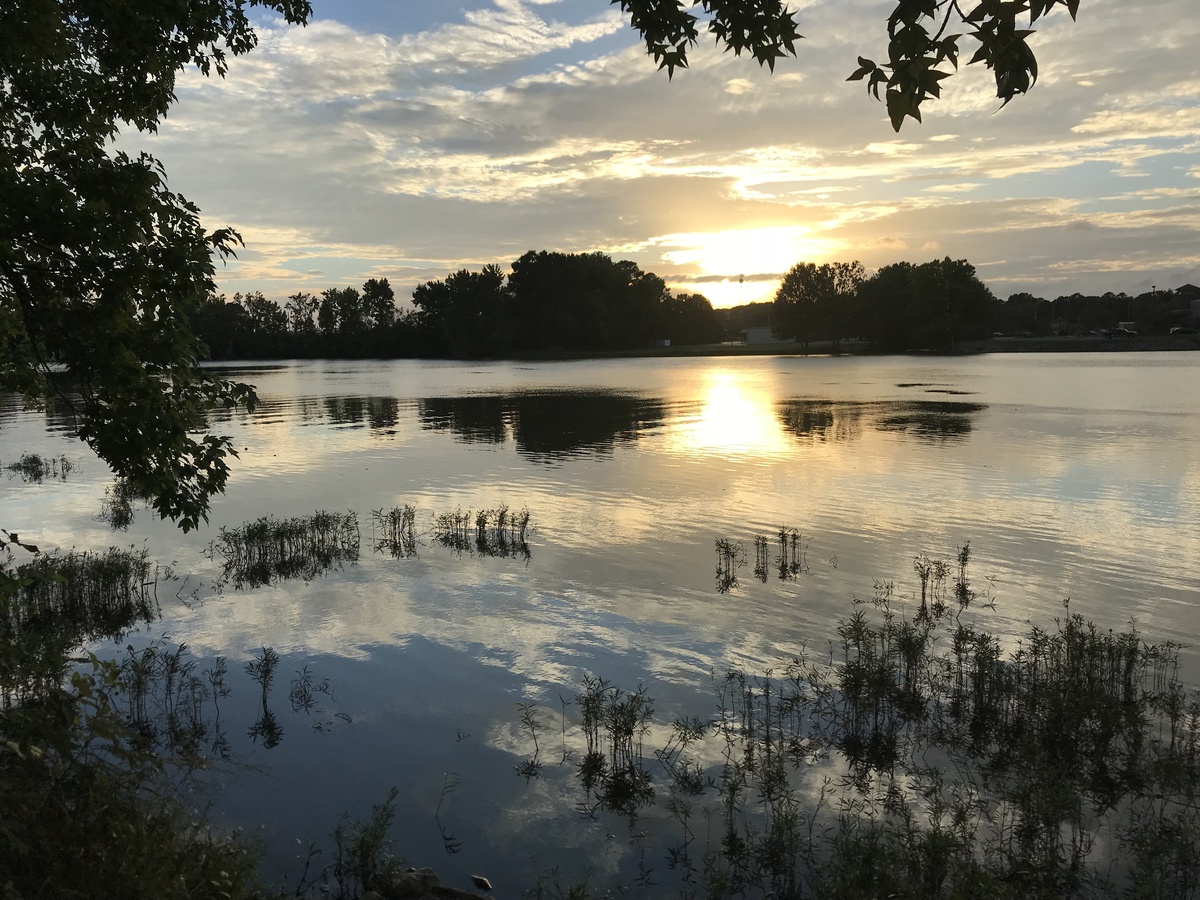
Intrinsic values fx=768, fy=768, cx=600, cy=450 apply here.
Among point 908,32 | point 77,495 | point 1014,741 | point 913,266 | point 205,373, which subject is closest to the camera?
point 908,32

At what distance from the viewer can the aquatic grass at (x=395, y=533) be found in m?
20.1

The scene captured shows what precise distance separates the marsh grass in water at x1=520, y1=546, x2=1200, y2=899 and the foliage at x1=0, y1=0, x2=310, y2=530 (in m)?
6.23

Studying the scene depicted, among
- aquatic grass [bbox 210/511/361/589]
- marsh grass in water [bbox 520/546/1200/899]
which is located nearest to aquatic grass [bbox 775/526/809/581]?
marsh grass in water [bbox 520/546/1200/899]

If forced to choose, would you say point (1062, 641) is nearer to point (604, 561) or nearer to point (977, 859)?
point (977, 859)

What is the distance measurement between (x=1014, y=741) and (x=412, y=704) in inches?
328

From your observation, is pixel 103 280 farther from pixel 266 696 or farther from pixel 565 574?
pixel 565 574

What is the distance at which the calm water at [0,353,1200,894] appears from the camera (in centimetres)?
954

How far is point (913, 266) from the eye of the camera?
632ft

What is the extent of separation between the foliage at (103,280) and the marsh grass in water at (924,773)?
6.23 m

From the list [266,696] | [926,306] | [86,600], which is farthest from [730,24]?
[926,306]

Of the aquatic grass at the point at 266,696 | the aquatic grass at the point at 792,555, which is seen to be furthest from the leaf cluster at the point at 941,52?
the aquatic grass at the point at 792,555

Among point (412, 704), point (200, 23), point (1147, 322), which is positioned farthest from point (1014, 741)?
point (1147, 322)

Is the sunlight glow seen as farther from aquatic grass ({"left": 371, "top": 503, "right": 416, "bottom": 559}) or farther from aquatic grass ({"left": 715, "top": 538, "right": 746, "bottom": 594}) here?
aquatic grass ({"left": 715, "top": 538, "right": 746, "bottom": 594})

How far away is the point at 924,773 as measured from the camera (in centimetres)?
935
